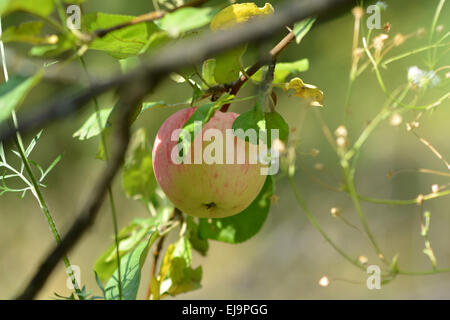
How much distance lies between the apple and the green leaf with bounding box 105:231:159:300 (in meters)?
0.03

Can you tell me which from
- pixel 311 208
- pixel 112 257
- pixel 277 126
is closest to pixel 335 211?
pixel 277 126

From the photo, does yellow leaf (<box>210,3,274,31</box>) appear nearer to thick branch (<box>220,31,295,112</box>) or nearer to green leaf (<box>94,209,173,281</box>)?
thick branch (<box>220,31,295,112</box>)

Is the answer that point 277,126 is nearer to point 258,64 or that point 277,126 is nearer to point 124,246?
point 258,64

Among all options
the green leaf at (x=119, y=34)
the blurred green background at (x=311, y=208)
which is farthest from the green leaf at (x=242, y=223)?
the blurred green background at (x=311, y=208)

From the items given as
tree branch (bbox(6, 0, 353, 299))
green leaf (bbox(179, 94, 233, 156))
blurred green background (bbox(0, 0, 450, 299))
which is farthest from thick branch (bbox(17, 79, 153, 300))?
blurred green background (bbox(0, 0, 450, 299))

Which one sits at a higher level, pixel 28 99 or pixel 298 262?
pixel 28 99

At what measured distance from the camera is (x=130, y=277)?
262mm

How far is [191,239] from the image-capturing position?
31cm

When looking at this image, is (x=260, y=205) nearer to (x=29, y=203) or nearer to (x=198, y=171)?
(x=198, y=171)

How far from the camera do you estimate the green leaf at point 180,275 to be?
30 centimetres

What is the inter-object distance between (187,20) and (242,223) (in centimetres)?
18

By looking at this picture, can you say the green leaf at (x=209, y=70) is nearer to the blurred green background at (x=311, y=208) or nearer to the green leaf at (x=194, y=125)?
the green leaf at (x=194, y=125)
